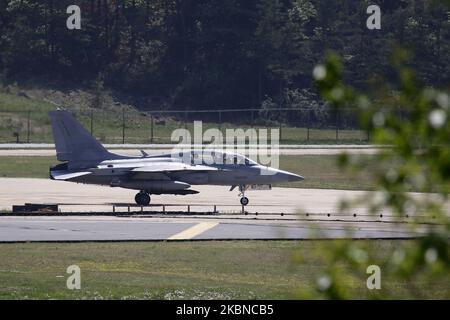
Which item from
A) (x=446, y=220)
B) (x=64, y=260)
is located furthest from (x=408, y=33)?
(x=446, y=220)

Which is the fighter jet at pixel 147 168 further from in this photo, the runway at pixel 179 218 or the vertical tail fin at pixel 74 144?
the runway at pixel 179 218

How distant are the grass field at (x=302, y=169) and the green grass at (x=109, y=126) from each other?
49.3 ft

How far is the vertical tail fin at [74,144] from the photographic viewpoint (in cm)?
3844

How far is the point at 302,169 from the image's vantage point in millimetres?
58344

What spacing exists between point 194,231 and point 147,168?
7.87 metres

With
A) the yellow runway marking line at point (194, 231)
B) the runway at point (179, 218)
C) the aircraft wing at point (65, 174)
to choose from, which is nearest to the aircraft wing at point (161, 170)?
the runway at point (179, 218)

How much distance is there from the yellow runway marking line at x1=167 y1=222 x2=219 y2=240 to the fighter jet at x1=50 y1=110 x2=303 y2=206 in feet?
16.7

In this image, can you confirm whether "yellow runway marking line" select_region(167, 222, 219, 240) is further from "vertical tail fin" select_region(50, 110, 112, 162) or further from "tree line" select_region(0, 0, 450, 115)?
"tree line" select_region(0, 0, 450, 115)

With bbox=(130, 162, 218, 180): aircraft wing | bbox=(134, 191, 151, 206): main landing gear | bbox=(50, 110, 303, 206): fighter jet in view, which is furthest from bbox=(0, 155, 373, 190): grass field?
bbox=(134, 191, 151, 206): main landing gear

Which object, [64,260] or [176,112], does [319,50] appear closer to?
[176,112]

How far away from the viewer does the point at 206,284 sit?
22.0 m

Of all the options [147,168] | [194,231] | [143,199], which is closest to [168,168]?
[147,168]

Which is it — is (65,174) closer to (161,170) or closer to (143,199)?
(143,199)

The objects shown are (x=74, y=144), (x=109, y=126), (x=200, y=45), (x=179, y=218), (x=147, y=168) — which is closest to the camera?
(x=179, y=218)
